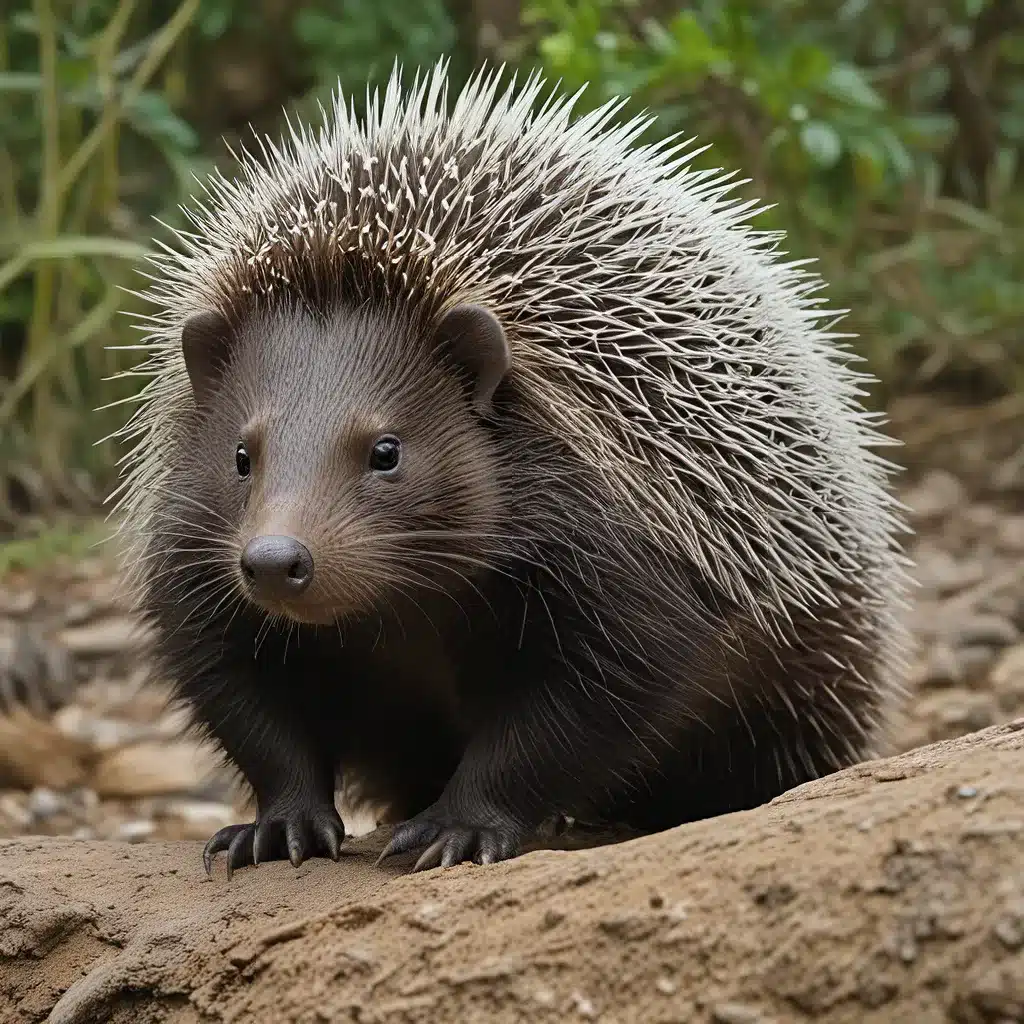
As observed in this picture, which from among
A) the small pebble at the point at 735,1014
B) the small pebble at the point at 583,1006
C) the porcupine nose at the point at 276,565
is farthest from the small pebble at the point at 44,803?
the small pebble at the point at 735,1014

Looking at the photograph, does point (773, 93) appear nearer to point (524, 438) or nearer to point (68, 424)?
point (524, 438)

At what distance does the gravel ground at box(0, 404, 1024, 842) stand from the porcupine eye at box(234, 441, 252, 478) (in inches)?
83.8

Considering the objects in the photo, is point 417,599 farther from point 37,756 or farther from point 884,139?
point 884,139

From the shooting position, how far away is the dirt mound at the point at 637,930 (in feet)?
10.3

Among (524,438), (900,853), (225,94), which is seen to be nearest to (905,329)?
(225,94)

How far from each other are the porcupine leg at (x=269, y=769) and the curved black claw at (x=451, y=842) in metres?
0.31

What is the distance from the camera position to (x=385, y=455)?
448cm

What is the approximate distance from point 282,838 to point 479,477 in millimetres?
1218

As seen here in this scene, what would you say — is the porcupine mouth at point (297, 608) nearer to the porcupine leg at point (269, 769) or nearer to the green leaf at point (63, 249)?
the porcupine leg at point (269, 769)

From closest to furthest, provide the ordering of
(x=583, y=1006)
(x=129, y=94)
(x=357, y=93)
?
(x=583, y=1006)
(x=129, y=94)
(x=357, y=93)

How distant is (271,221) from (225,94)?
8.44 metres

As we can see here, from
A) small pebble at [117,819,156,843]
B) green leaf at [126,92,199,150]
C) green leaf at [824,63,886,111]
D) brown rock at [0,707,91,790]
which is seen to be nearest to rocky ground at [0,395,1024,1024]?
small pebble at [117,819,156,843]

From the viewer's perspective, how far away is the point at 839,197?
429 inches

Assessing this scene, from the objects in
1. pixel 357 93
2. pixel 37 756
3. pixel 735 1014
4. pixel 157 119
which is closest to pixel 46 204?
pixel 157 119
